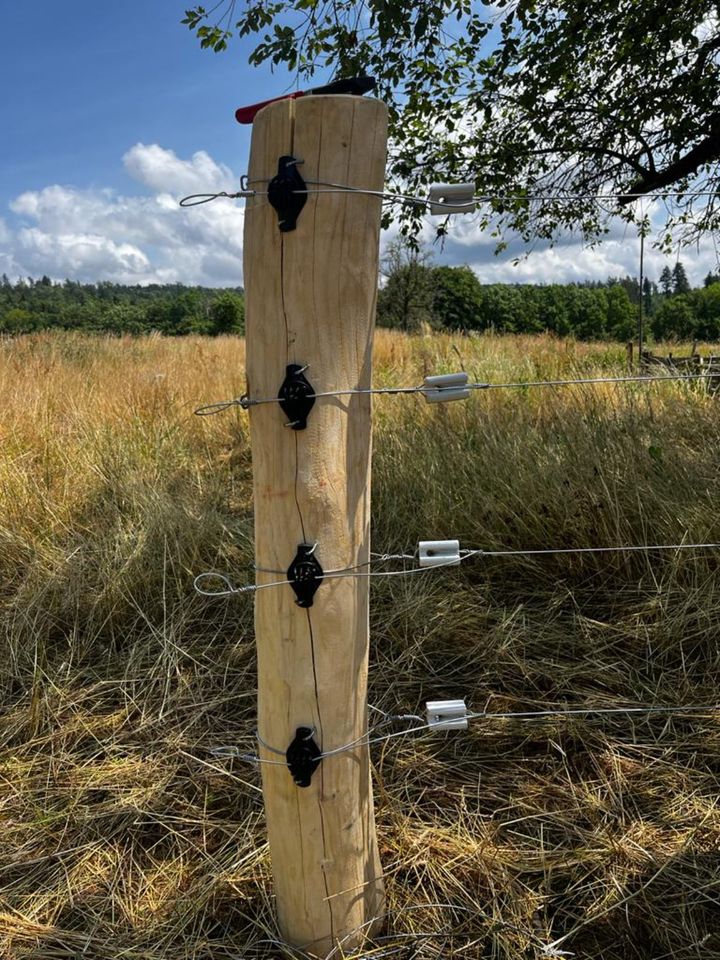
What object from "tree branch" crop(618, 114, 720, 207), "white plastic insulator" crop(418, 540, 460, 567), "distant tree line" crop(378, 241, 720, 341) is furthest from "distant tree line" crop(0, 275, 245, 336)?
"white plastic insulator" crop(418, 540, 460, 567)

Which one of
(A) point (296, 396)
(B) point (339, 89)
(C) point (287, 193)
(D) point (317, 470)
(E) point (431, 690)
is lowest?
(E) point (431, 690)

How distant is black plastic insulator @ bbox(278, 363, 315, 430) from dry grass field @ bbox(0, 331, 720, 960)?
128 centimetres

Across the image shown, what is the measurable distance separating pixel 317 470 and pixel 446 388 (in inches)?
13.2

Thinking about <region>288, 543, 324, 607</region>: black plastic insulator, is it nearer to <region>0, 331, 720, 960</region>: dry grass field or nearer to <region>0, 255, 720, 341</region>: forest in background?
<region>0, 331, 720, 960</region>: dry grass field

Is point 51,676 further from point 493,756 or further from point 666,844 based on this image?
point 666,844

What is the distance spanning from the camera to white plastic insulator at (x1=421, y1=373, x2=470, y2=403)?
132 cm

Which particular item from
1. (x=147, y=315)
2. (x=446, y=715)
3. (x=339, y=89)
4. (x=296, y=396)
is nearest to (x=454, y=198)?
(x=339, y=89)

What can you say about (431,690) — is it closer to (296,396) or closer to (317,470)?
(317,470)

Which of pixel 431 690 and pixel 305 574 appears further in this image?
pixel 431 690

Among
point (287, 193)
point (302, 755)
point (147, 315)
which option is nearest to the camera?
point (287, 193)

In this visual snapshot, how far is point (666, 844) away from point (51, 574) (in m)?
2.86

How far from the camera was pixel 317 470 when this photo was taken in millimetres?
1261

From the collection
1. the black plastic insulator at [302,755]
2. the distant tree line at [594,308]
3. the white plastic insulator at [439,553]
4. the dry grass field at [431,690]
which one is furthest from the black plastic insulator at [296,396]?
the distant tree line at [594,308]

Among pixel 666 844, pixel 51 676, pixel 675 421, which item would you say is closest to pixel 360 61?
pixel 675 421
